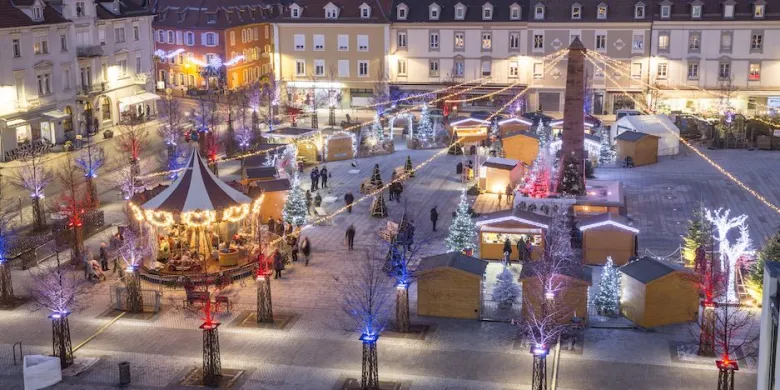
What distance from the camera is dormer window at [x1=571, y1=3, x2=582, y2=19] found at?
69.5 metres

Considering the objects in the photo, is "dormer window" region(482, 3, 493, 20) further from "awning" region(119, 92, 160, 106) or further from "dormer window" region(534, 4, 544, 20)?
"awning" region(119, 92, 160, 106)

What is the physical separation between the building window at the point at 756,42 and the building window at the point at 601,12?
9.91 meters

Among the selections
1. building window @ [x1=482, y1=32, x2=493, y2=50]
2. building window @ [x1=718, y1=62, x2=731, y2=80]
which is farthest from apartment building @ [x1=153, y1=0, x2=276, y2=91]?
building window @ [x1=718, y1=62, x2=731, y2=80]

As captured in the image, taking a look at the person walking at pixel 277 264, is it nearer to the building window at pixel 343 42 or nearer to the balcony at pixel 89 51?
the balcony at pixel 89 51

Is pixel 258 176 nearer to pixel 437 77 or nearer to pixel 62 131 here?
pixel 62 131

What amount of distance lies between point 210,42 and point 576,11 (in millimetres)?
29437

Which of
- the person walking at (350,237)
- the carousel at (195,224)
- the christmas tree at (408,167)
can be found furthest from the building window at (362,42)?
the carousel at (195,224)

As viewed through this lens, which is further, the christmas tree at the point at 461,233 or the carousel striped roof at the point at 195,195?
the christmas tree at the point at 461,233

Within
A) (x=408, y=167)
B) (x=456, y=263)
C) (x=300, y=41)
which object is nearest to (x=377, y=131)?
(x=408, y=167)

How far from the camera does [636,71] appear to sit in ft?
229

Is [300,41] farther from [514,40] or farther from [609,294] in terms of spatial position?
[609,294]

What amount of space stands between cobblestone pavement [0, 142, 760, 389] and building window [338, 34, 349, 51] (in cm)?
4196

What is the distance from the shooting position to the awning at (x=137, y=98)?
6700 cm

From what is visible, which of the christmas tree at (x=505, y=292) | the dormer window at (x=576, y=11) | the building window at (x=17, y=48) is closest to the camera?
the christmas tree at (x=505, y=292)
